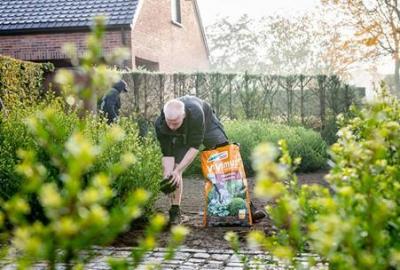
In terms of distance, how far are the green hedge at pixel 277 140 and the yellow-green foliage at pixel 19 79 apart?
3.54 m

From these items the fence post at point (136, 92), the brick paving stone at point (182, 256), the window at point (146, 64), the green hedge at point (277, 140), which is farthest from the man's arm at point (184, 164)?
the window at point (146, 64)

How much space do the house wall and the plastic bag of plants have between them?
11536mm

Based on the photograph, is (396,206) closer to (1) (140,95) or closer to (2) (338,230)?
(2) (338,230)

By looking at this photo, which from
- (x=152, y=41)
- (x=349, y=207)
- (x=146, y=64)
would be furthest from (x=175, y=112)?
(x=146, y=64)

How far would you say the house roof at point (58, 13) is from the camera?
16984mm

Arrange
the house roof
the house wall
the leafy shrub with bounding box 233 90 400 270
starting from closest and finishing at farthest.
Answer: the leafy shrub with bounding box 233 90 400 270 → the house roof → the house wall

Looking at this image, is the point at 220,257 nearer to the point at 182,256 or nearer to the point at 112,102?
the point at 182,256

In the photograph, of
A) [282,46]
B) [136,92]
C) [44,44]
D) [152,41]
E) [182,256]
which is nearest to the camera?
[182,256]

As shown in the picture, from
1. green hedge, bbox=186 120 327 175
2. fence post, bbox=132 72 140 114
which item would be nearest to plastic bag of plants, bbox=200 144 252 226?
green hedge, bbox=186 120 327 175

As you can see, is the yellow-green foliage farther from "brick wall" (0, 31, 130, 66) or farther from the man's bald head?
the man's bald head

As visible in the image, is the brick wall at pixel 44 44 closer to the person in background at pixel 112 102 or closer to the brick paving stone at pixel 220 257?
the person in background at pixel 112 102

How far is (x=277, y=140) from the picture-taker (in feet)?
39.6

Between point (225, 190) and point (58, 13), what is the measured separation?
12548 mm

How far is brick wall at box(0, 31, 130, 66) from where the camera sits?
17.0m
